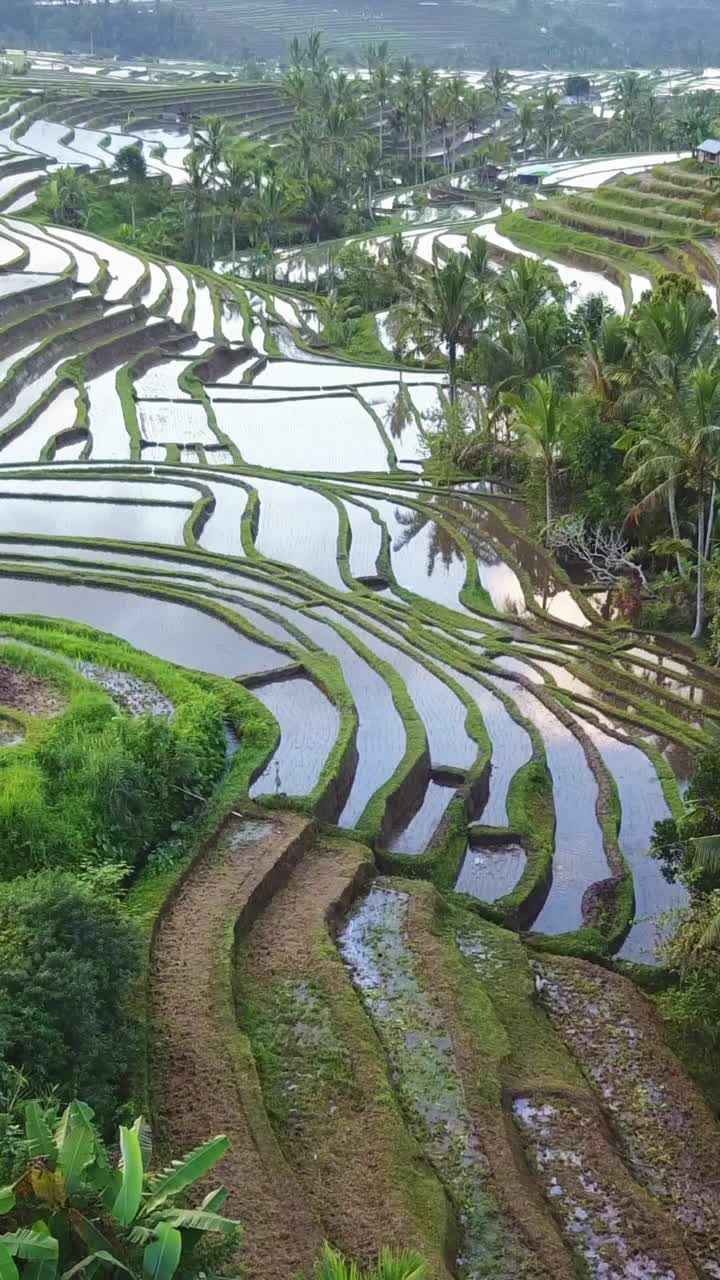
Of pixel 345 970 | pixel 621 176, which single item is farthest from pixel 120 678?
pixel 621 176

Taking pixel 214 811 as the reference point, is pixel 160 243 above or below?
above

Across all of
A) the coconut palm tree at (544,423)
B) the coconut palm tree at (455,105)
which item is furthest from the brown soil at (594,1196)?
the coconut palm tree at (455,105)

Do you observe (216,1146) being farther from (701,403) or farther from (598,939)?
(701,403)

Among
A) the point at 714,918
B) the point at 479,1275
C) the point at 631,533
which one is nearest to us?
the point at 479,1275

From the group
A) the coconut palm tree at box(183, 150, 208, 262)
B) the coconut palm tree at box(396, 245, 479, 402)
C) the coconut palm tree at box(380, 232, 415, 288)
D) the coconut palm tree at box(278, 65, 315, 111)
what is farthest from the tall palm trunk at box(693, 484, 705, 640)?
the coconut palm tree at box(278, 65, 315, 111)

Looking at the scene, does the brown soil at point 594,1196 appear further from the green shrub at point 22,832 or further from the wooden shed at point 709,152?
the wooden shed at point 709,152

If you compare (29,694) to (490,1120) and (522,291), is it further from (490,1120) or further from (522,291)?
(522,291)
